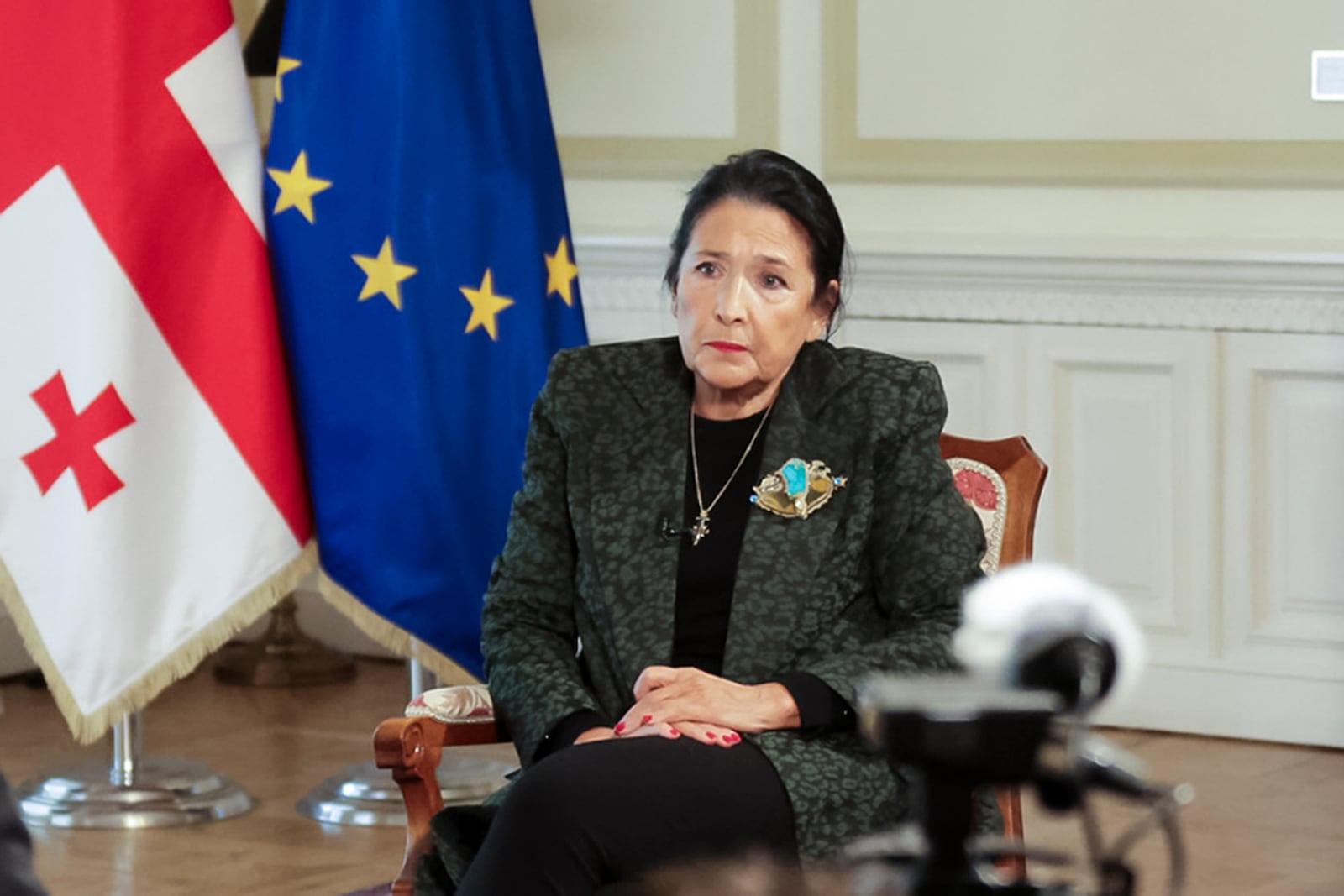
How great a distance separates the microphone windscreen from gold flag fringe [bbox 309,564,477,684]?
2.84 meters

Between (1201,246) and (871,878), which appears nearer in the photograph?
(871,878)

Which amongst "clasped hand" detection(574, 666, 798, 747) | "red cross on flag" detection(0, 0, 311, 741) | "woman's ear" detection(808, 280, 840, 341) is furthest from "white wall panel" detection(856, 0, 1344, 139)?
"clasped hand" detection(574, 666, 798, 747)

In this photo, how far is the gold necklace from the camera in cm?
259

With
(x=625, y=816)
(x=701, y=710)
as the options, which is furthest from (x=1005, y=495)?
(x=625, y=816)

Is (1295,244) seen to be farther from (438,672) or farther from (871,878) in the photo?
(871,878)

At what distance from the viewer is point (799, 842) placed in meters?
2.32

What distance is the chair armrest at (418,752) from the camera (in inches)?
95.1

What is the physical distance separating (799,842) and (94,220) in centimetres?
191

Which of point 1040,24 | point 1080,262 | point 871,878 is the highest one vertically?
point 1040,24

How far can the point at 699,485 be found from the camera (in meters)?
2.63

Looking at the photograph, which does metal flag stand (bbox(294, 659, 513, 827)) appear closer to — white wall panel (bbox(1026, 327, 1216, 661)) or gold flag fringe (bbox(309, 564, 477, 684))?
gold flag fringe (bbox(309, 564, 477, 684))

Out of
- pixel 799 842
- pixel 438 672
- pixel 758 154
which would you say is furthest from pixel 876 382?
pixel 438 672

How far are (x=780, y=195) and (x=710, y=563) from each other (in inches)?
18.5

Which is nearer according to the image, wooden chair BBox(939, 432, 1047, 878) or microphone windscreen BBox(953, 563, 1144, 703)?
microphone windscreen BBox(953, 563, 1144, 703)
